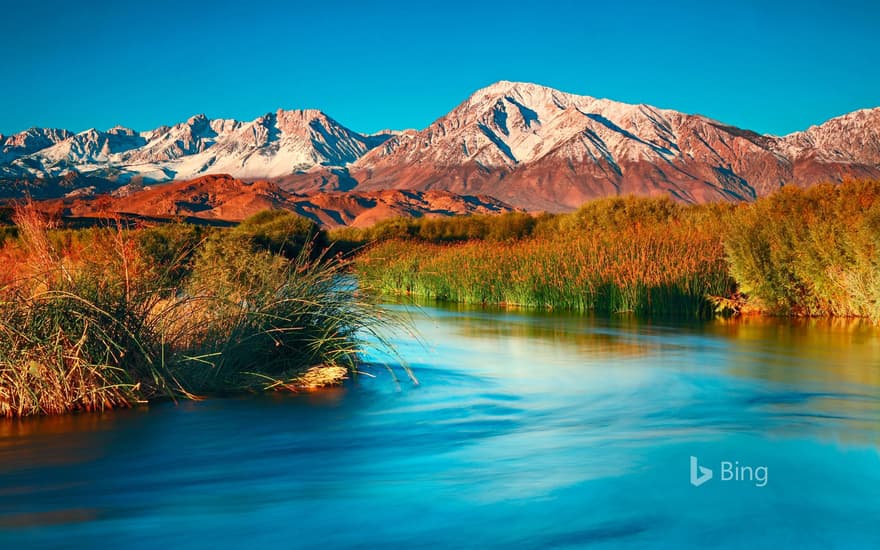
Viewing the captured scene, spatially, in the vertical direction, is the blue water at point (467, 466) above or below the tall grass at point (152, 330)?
below

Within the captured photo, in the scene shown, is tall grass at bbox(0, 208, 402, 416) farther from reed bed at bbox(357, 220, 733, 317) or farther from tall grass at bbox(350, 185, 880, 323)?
reed bed at bbox(357, 220, 733, 317)

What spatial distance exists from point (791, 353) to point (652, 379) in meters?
3.54

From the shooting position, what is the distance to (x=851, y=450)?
7676 millimetres

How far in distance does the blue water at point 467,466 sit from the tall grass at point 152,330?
1.30ft

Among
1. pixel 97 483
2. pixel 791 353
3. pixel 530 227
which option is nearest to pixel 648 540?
pixel 97 483

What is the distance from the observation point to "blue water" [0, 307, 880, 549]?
5562 millimetres

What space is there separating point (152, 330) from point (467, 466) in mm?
3978

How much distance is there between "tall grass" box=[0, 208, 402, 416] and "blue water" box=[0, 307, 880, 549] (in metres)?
0.40

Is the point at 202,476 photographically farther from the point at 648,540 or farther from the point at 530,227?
the point at 530,227

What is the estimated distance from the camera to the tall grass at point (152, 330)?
8023mm

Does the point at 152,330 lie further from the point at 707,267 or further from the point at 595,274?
the point at 707,267

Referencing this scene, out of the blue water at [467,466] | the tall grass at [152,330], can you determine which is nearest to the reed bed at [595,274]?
the tall grass at [152,330]

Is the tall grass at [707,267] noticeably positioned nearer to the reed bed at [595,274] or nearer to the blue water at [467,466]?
the reed bed at [595,274]

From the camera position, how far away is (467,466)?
276 inches
